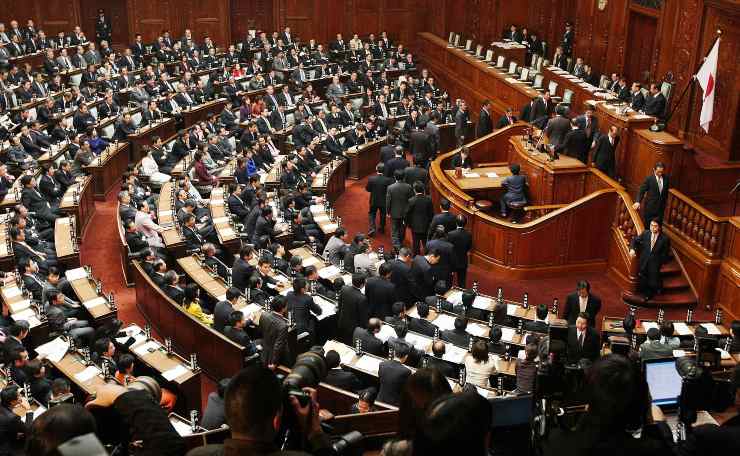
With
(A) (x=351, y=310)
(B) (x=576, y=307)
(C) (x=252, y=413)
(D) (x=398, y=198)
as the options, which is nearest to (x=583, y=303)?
(B) (x=576, y=307)

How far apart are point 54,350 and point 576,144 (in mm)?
8540

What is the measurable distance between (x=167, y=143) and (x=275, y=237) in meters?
5.04

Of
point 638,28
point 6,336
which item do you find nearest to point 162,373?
point 6,336

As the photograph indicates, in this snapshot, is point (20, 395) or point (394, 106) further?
point (394, 106)

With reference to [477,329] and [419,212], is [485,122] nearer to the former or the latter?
[419,212]

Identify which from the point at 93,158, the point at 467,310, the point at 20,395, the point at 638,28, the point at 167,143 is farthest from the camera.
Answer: the point at 638,28

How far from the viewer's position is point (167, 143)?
16.0 m

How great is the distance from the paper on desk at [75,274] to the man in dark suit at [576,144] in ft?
24.3

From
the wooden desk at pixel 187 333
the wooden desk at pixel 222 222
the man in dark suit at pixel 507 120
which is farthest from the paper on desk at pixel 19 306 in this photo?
the man in dark suit at pixel 507 120

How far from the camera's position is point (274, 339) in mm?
8148

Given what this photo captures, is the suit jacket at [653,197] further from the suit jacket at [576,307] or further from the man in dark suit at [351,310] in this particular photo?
the man in dark suit at [351,310]

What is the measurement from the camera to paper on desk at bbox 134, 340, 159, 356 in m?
8.49

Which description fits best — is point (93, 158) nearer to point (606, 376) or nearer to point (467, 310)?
point (467, 310)

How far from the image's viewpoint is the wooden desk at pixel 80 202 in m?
12.7
